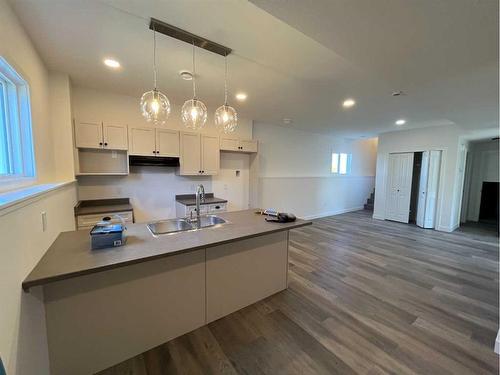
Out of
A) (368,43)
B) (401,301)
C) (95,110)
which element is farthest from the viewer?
(95,110)

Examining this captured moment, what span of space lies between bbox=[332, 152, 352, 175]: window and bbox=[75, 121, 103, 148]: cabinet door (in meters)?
6.52

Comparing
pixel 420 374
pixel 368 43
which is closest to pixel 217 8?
pixel 368 43

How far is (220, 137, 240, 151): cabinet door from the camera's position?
13.8 feet

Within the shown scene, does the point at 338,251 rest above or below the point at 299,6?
below

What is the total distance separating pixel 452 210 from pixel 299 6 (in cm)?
645

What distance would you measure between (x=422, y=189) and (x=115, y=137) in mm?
7122

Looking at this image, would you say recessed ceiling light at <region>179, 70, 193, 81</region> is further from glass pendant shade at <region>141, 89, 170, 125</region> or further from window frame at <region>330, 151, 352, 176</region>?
window frame at <region>330, 151, 352, 176</region>

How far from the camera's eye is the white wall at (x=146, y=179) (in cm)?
328

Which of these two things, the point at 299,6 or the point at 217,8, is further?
the point at 217,8

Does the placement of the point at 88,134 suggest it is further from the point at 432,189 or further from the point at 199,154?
the point at 432,189

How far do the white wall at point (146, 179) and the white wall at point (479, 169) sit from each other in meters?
7.14

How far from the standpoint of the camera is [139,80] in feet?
9.30

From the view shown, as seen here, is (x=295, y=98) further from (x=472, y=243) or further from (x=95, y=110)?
(x=472, y=243)

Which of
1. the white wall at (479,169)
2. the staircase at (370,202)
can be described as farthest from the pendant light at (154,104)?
the white wall at (479,169)
